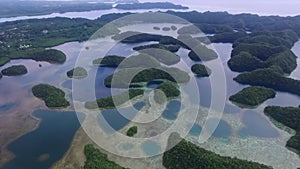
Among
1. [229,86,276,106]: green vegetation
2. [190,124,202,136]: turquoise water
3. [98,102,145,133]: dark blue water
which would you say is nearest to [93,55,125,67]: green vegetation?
[98,102,145,133]: dark blue water

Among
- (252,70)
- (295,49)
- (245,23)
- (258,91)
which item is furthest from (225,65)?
(245,23)

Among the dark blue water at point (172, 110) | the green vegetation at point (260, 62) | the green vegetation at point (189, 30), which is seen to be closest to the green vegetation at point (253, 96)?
the dark blue water at point (172, 110)

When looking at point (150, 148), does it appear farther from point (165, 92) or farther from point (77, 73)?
point (77, 73)

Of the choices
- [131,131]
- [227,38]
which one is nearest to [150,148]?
[131,131]

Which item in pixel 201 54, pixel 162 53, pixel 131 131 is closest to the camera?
pixel 131 131

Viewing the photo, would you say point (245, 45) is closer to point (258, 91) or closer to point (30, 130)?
point (258, 91)

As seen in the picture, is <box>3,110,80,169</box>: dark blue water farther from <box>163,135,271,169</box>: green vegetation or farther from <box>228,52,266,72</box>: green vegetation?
<box>228,52,266,72</box>: green vegetation

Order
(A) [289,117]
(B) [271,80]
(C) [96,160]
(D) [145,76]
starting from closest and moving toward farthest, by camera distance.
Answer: (C) [96,160] < (A) [289,117] < (B) [271,80] < (D) [145,76]
